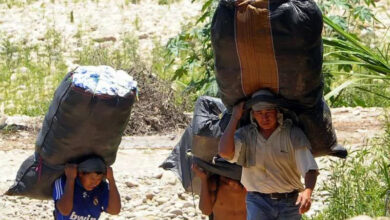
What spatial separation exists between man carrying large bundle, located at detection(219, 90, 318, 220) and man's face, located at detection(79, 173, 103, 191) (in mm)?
803

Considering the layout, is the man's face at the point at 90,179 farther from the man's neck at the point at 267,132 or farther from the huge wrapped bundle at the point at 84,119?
the man's neck at the point at 267,132

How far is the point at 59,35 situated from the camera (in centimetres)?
1612

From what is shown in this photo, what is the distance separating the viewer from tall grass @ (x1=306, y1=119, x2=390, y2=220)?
6.84 meters

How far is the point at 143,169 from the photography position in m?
9.69

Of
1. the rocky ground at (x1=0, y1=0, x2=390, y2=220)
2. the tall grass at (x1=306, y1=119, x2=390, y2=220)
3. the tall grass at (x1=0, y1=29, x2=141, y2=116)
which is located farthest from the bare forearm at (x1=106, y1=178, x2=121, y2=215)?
the tall grass at (x1=0, y1=29, x2=141, y2=116)

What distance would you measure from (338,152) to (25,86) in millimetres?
9013

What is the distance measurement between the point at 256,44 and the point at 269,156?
1.97ft

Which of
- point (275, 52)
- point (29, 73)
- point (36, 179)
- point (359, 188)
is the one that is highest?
point (275, 52)

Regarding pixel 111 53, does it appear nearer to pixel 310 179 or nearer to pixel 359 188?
pixel 359 188

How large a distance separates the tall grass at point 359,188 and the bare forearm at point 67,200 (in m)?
1.82

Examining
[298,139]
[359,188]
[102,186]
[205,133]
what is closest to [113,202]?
[102,186]

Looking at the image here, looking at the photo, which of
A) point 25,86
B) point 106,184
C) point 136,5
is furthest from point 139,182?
point 136,5

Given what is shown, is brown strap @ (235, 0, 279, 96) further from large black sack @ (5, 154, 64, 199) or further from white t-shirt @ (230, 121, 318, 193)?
large black sack @ (5, 154, 64, 199)

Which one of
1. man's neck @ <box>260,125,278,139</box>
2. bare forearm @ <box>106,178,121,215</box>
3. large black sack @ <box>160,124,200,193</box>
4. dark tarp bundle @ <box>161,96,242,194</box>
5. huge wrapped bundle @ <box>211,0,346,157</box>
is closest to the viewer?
huge wrapped bundle @ <box>211,0,346,157</box>
